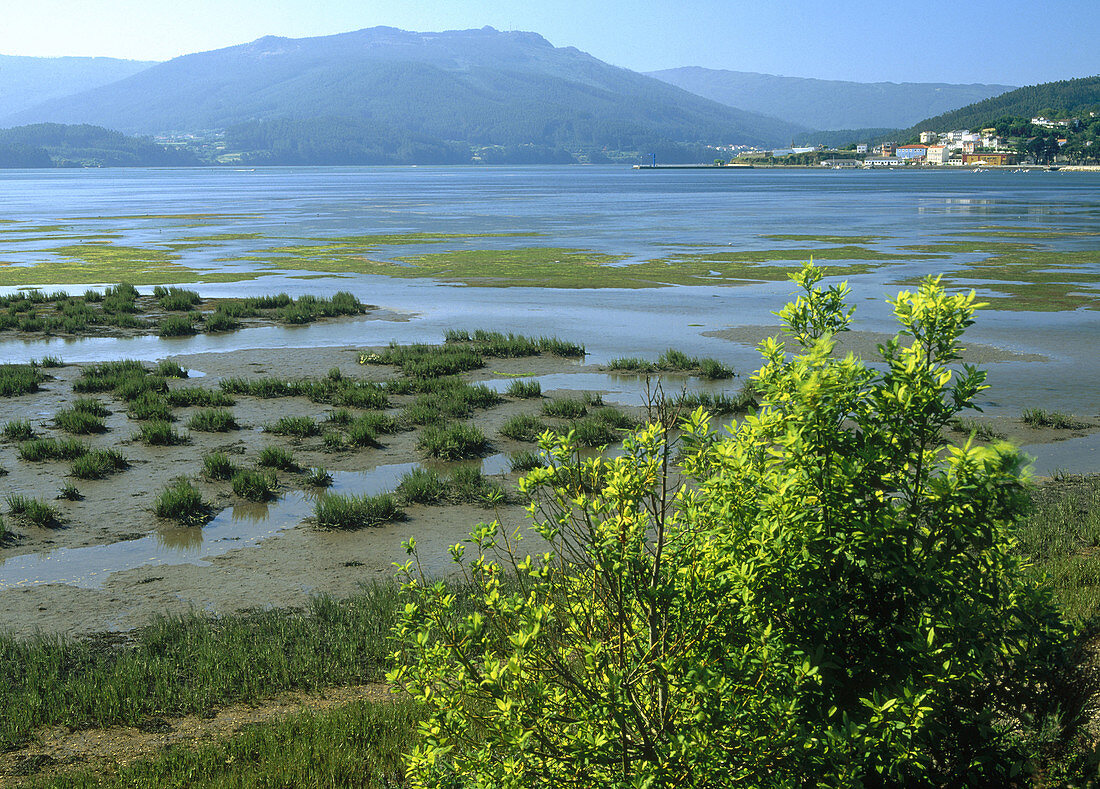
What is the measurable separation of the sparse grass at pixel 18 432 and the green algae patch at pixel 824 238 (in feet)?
127

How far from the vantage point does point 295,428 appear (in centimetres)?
1555

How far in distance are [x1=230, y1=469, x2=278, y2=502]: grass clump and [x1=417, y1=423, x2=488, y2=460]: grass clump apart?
2.61 m

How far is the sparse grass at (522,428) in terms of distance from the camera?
1520cm

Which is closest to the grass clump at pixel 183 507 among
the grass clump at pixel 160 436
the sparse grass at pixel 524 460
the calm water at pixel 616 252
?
the grass clump at pixel 160 436

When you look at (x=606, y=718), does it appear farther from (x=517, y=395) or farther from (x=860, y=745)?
(x=517, y=395)

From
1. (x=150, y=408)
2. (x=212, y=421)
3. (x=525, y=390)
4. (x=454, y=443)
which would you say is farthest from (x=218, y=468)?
(x=525, y=390)

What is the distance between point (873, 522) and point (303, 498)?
1039cm

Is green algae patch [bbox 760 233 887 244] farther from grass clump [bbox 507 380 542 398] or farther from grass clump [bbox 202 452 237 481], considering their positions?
grass clump [bbox 202 452 237 481]

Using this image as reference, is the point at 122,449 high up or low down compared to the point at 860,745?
down

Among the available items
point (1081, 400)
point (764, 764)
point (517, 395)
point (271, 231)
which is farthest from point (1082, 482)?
point (271, 231)

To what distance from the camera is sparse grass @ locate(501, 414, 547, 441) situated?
49.9 feet

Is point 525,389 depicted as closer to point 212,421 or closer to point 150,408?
point 212,421

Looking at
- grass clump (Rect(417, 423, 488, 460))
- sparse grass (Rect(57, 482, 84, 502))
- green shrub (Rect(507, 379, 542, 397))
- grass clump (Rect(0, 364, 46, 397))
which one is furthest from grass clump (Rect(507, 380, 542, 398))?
grass clump (Rect(0, 364, 46, 397))

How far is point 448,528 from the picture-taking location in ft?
36.9
